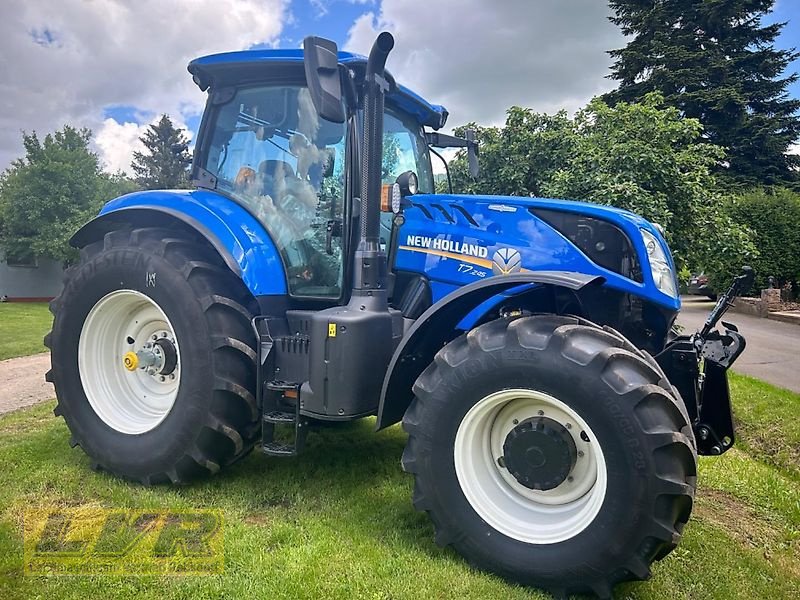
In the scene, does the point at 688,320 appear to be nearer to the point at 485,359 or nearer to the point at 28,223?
the point at 485,359

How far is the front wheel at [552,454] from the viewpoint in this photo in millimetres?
2365

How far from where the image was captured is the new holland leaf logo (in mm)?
3230

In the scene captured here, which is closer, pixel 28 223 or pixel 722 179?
pixel 28 223

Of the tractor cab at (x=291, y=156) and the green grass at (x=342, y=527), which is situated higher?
the tractor cab at (x=291, y=156)

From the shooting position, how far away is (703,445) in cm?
302

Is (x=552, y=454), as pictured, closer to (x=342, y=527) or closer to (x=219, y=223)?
(x=342, y=527)

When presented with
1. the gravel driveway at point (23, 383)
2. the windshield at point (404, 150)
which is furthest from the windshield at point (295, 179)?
the gravel driveway at point (23, 383)

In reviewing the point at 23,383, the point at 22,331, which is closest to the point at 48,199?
the point at 22,331

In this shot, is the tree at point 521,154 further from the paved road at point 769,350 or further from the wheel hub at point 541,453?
the wheel hub at point 541,453

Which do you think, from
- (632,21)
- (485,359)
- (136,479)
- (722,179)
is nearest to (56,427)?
(136,479)

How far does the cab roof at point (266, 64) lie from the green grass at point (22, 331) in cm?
753

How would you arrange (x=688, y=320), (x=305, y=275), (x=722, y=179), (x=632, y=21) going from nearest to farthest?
(x=305, y=275) < (x=688, y=320) < (x=722, y=179) < (x=632, y=21)

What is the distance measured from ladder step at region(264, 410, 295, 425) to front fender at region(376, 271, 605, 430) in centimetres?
55

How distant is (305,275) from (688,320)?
529 inches
